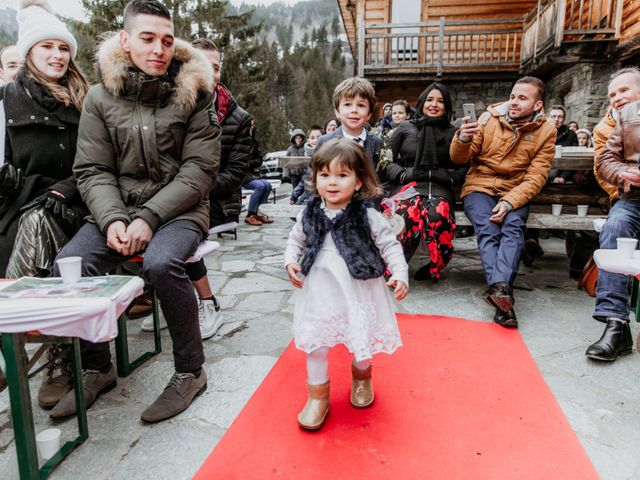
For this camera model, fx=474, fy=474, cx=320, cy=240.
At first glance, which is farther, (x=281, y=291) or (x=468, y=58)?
(x=468, y=58)

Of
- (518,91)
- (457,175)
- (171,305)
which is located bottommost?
(171,305)

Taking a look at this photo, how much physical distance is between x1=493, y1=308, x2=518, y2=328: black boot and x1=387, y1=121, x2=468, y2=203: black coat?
1111 millimetres

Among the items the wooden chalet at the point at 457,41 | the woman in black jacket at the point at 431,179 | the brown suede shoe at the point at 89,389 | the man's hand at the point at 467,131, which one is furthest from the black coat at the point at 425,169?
the wooden chalet at the point at 457,41

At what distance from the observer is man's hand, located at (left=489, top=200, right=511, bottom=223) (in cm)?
358

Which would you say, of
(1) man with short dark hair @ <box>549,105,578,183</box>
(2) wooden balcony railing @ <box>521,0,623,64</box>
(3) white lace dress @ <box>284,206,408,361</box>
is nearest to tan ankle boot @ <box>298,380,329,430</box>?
(3) white lace dress @ <box>284,206,408,361</box>

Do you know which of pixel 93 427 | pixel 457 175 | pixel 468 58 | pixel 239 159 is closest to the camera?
pixel 93 427

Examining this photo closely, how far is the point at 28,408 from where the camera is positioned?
171cm

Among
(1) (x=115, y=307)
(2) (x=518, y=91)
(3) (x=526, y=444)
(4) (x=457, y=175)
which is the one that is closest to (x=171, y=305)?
(1) (x=115, y=307)

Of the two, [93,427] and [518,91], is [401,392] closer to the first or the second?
[93,427]

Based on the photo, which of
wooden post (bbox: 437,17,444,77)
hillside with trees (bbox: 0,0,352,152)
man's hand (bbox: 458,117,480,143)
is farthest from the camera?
hillside with trees (bbox: 0,0,352,152)

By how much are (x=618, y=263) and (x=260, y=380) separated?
178 centimetres

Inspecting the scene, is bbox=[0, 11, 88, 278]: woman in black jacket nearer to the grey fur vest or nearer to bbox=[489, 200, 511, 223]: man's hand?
the grey fur vest

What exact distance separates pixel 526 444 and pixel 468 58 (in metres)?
13.4

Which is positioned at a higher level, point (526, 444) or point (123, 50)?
point (123, 50)
